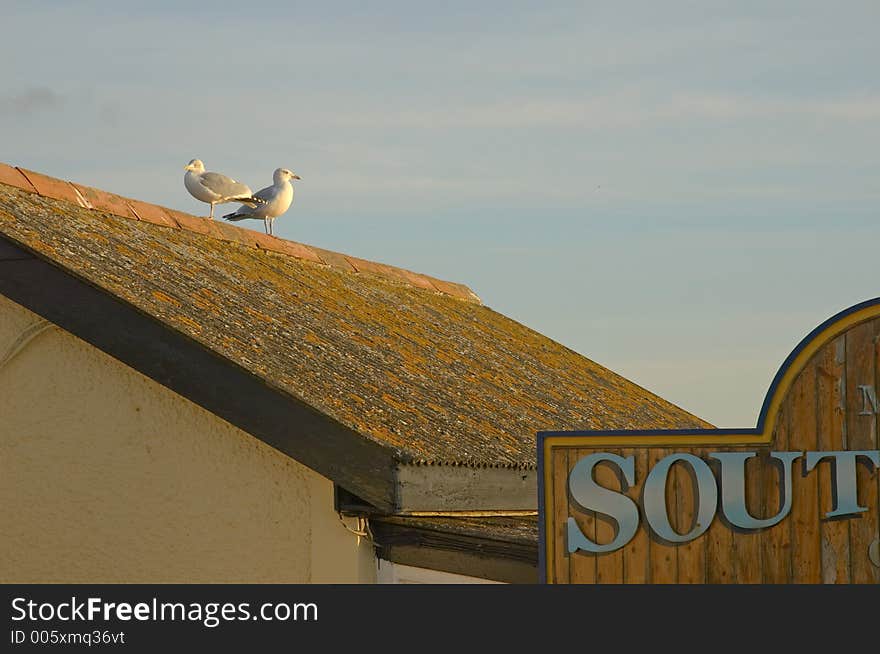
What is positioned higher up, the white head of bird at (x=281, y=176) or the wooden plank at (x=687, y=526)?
the white head of bird at (x=281, y=176)

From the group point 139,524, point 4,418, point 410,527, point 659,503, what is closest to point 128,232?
point 4,418

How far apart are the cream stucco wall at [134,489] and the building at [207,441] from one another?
0.05 feet

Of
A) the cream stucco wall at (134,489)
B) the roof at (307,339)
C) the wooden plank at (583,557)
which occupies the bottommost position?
the wooden plank at (583,557)

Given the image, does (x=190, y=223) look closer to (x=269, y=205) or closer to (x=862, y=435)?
(x=269, y=205)

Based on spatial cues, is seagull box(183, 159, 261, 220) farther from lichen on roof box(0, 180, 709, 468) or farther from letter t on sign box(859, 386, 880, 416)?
letter t on sign box(859, 386, 880, 416)

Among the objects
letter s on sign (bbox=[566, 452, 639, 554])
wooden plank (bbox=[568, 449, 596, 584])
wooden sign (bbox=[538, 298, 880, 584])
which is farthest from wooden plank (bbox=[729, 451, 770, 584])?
wooden plank (bbox=[568, 449, 596, 584])

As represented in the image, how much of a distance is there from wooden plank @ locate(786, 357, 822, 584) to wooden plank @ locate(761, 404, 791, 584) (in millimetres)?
35

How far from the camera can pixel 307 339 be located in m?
13.0

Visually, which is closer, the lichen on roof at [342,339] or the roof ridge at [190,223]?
the lichen on roof at [342,339]

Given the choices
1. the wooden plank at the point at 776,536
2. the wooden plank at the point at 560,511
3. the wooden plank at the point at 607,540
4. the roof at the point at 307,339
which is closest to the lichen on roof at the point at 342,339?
the roof at the point at 307,339

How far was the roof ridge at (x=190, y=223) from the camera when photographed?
13.6 meters

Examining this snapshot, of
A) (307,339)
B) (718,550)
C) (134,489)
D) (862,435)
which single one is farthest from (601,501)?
(307,339)

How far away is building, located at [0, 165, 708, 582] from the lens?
10.3 m

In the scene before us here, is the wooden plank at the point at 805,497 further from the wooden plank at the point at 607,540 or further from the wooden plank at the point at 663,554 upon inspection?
the wooden plank at the point at 607,540
